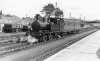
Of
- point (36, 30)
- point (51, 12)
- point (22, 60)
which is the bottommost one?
point (22, 60)

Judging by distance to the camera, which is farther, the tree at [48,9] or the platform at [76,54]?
the tree at [48,9]

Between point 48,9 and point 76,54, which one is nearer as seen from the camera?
point 76,54

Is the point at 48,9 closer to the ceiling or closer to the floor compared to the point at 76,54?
closer to the ceiling

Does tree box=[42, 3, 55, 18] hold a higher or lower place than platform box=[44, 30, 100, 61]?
higher

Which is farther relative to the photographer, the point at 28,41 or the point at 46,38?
the point at 46,38

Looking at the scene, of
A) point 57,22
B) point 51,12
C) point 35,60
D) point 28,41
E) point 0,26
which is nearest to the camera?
point 35,60

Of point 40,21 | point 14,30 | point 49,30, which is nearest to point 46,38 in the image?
point 49,30

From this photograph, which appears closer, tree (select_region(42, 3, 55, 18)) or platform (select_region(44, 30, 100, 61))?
platform (select_region(44, 30, 100, 61))

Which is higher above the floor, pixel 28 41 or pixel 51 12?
pixel 51 12

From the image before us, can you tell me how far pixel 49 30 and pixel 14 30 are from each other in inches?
852

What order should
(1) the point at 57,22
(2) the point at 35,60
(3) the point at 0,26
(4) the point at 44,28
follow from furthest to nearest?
(3) the point at 0,26
(1) the point at 57,22
(4) the point at 44,28
(2) the point at 35,60

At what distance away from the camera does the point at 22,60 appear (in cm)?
999

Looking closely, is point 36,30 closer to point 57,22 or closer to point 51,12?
point 57,22

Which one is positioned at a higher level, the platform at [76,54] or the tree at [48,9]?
the tree at [48,9]
